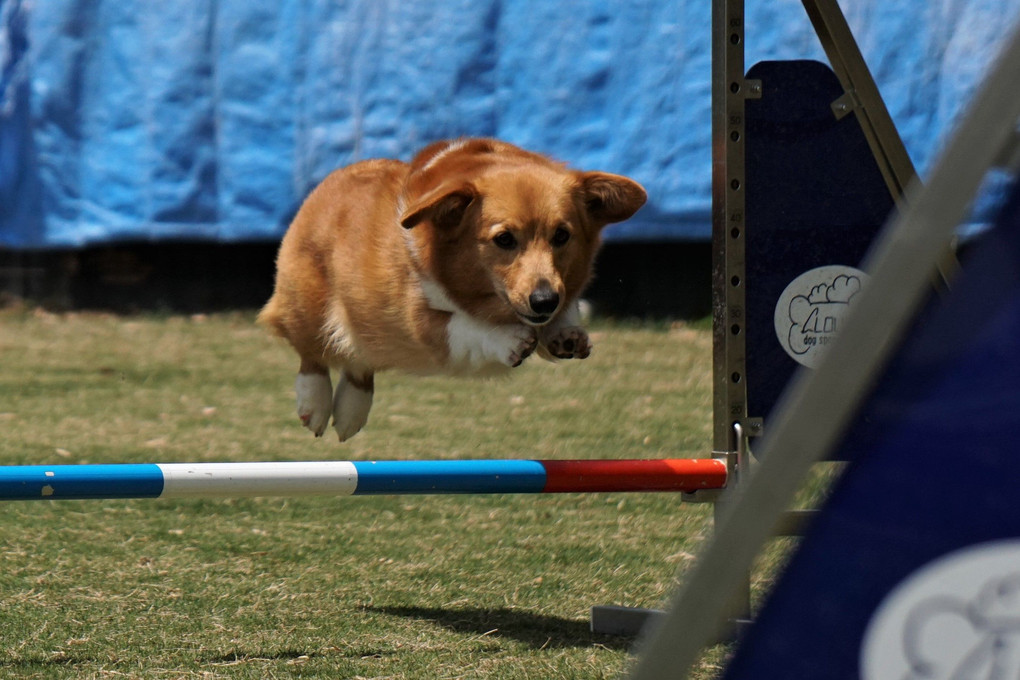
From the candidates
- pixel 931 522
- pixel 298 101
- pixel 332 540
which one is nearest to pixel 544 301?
pixel 332 540

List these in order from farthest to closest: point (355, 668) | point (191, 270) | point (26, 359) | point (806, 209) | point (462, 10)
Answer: point (191, 270) → point (462, 10) → point (26, 359) → point (806, 209) → point (355, 668)

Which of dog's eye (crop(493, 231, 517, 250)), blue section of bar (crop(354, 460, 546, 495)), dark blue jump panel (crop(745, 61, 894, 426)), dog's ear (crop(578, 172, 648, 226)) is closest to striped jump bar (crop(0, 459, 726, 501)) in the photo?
blue section of bar (crop(354, 460, 546, 495))

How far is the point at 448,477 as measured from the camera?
276 cm

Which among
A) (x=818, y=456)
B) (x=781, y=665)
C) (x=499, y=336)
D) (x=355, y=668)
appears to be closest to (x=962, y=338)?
(x=818, y=456)

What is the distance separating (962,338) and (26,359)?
7.36 meters

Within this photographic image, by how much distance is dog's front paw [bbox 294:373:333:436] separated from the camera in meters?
3.58

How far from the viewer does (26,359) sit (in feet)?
24.8

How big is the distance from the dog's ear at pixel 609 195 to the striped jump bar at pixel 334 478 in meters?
0.65

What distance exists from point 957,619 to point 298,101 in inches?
331

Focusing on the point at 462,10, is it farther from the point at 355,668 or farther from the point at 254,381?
the point at 355,668

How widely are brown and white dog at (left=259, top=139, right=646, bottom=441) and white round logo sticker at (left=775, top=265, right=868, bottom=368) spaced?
0.45 meters

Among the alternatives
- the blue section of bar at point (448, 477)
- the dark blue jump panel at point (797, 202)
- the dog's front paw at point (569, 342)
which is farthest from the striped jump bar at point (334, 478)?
the dark blue jump panel at point (797, 202)

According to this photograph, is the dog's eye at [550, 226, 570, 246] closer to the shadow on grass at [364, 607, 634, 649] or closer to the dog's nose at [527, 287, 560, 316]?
the dog's nose at [527, 287, 560, 316]

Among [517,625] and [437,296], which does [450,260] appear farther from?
[517,625]
